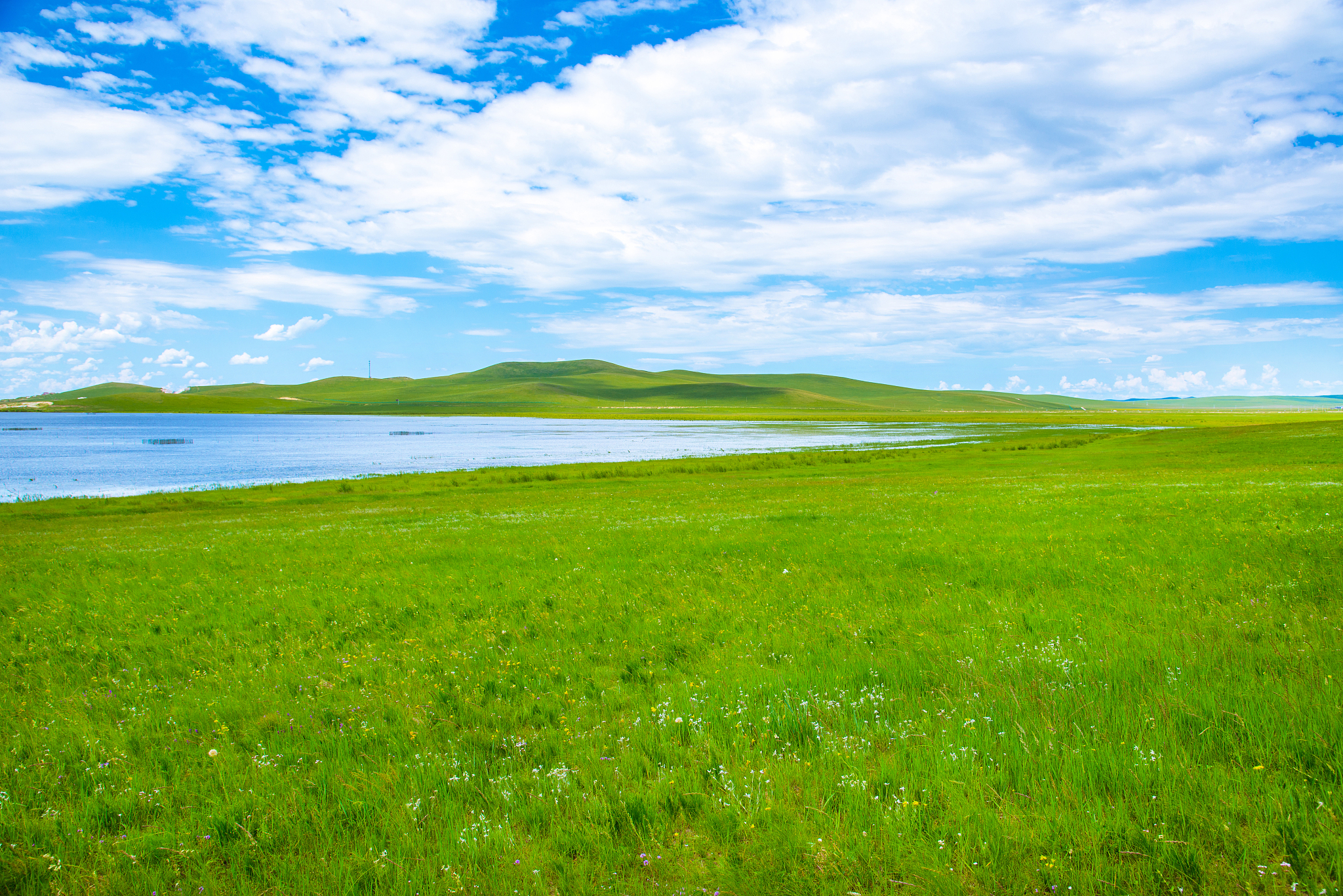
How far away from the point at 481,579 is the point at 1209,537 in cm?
1701

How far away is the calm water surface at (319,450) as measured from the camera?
72.1 m

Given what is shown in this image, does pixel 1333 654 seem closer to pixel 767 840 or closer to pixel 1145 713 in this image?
pixel 1145 713

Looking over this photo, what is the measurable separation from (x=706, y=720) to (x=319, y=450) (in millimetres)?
126360

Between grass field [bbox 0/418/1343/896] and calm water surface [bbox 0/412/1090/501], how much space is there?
202ft

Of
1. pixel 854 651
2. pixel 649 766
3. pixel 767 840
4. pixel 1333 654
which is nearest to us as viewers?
pixel 767 840

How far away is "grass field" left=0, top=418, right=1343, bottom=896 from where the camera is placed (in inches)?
197

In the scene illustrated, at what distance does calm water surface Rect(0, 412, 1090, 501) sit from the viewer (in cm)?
7212

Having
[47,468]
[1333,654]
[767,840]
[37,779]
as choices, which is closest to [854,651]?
[767,840]

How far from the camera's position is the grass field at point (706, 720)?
197 inches

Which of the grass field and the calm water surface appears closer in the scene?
the grass field

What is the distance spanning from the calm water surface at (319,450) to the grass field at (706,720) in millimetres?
61517

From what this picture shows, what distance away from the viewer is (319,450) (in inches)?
4626

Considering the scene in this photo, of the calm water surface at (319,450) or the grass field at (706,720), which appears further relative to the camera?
the calm water surface at (319,450)

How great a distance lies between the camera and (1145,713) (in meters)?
6.52
